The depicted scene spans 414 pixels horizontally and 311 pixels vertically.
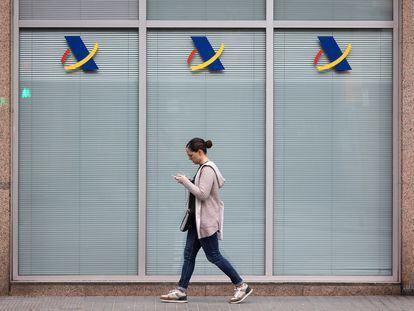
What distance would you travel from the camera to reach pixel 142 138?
36.4 ft

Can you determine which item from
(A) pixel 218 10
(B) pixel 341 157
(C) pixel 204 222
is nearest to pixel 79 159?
(C) pixel 204 222

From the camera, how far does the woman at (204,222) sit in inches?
402

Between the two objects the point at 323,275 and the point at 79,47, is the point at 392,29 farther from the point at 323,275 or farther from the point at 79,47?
the point at 79,47

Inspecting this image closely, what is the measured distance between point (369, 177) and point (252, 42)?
84.4 inches

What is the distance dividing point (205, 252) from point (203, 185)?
2.55 ft

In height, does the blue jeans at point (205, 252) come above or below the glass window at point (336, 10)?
below

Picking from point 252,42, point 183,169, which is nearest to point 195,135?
point 183,169

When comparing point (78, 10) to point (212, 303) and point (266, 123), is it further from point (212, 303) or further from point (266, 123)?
point (212, 303)

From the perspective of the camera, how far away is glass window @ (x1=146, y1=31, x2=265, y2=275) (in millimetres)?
11180

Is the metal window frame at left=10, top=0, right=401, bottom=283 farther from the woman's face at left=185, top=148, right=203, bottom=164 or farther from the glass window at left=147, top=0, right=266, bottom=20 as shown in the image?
the woman's face at left=185, top=148, right=203, bottom=164

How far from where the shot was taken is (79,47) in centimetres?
1113

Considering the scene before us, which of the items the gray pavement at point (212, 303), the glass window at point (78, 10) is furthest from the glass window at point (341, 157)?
the glass window at point (78, 10)

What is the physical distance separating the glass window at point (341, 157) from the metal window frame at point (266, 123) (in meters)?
0.09

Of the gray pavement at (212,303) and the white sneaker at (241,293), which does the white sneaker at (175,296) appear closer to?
the gray pavement at (212,303)
